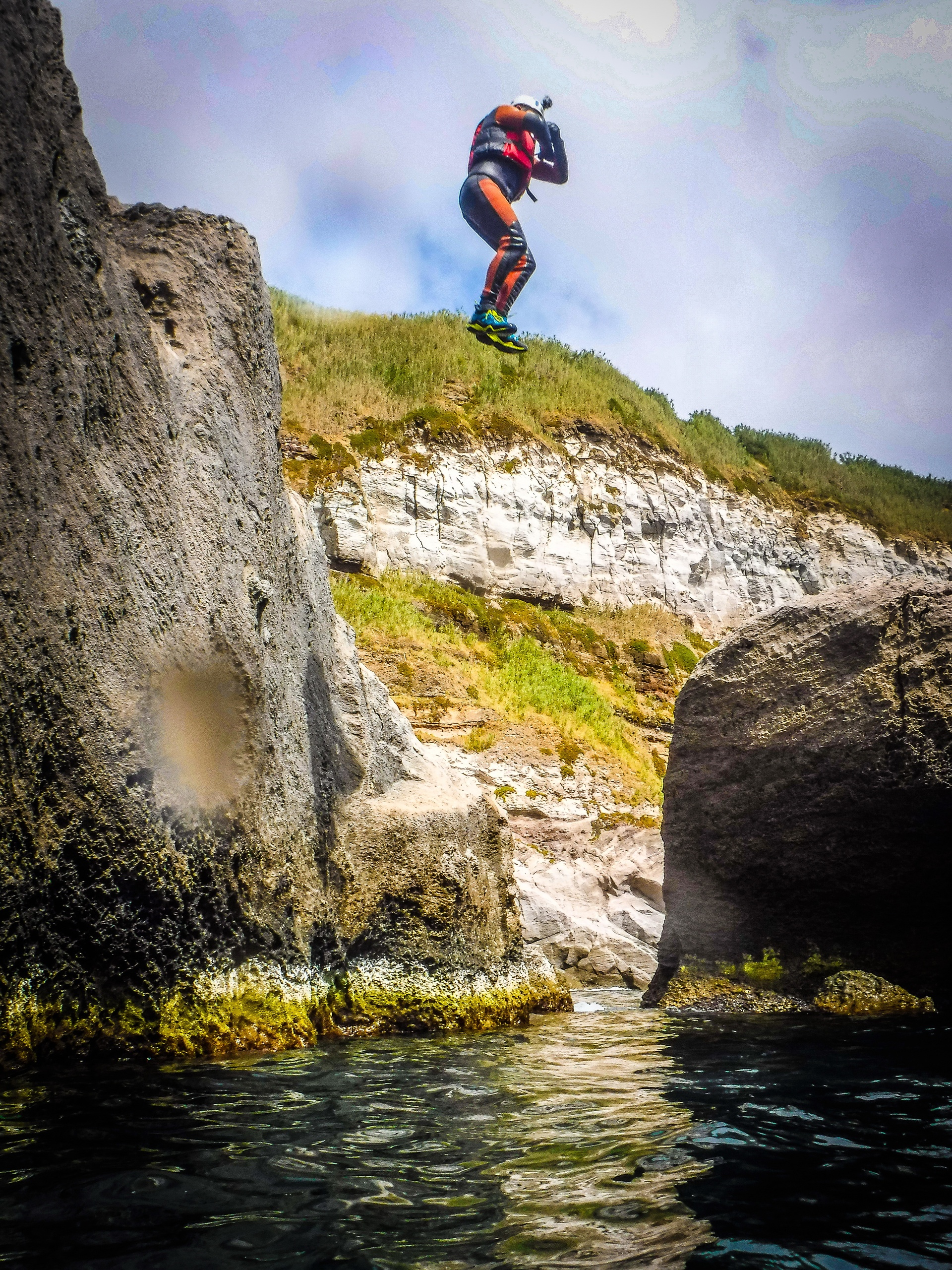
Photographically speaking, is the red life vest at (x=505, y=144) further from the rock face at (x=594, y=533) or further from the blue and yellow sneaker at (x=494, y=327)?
the rock face at (x=594, y=533)

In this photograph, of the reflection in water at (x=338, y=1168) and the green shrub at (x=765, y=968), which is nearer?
the reflection in water at (x=338, y=1168)

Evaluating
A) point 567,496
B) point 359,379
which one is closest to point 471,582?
point 567,496

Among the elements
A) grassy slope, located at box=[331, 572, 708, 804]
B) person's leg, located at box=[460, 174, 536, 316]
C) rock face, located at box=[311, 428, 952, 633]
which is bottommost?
grassy slope, located at box=[331, 572, 708, 804]

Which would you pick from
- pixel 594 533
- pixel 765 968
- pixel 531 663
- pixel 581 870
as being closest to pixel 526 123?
pixel 531 663

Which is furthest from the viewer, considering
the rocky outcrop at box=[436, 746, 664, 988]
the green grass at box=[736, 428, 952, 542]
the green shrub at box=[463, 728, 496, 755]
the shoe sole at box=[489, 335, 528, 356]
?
the green grass at box=[736, 428, 952, 542]

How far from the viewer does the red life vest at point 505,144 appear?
1420 centimetres

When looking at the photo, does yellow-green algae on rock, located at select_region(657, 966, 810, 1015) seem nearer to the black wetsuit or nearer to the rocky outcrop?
the rocky outcrop

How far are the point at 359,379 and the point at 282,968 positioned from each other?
2037 cm

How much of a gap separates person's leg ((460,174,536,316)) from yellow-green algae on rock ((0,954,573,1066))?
12.1 metres

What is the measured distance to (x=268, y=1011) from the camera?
191 inches

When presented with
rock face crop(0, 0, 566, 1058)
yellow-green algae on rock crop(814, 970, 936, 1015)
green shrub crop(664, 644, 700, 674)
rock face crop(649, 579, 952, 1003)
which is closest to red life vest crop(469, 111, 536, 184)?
rock face crop(0, 0, 566, 1058)

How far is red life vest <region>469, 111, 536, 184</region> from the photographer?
46.6 ft

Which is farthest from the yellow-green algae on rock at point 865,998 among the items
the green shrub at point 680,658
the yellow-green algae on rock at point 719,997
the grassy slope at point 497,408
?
the green shrub at point 680,658

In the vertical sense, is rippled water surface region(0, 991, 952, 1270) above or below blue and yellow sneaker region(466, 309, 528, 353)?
below
